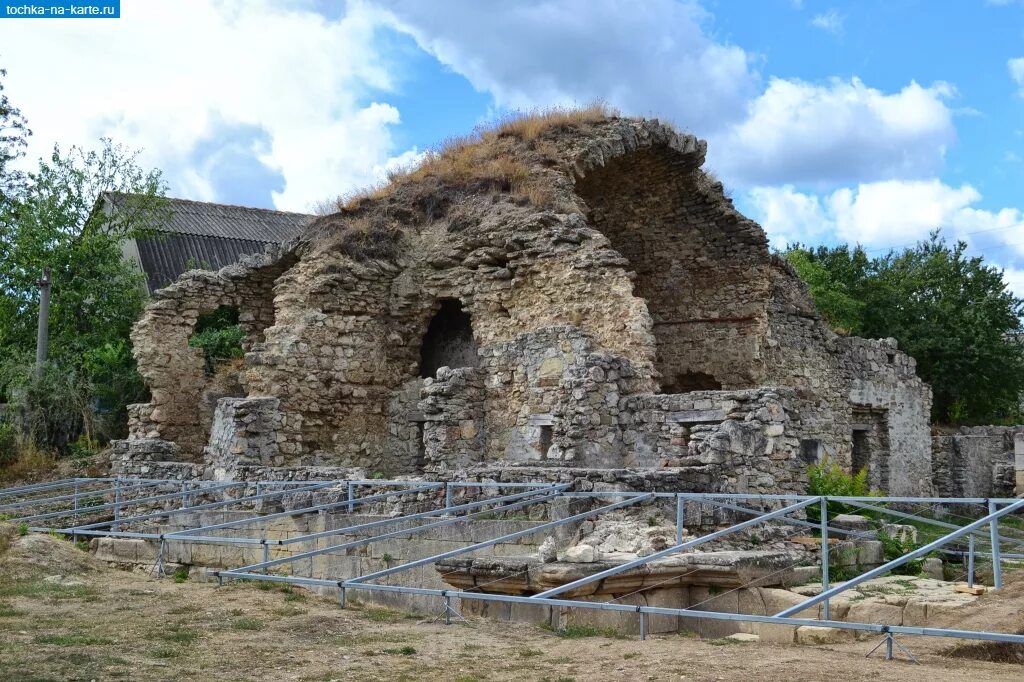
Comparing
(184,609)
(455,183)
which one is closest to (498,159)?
(455,183)

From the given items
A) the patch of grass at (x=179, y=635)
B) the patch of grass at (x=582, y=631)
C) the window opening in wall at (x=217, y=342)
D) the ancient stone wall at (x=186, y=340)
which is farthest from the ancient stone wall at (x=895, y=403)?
the patch of grass at (x=179, y=635)

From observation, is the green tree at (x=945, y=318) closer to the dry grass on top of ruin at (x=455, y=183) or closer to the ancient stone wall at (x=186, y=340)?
the dry grass on top of ruin at (x=455, y=183)

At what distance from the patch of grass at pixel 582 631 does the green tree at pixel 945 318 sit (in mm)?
19001

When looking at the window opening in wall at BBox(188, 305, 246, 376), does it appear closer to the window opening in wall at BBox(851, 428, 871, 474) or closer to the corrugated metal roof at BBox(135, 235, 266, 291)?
the corrugated metal roof at BBox(135, 235, 266, 291)

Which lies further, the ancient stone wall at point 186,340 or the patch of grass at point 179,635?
the ancient stone wall at point 186,340

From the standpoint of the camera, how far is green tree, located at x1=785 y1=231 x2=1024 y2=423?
1043 inches

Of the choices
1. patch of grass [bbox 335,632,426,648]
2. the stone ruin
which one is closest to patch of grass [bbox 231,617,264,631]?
patch of grass [bbox 335,632,426,648]

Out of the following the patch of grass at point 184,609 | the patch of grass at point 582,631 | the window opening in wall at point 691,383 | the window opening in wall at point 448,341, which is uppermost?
the window opening in wall at point 448,341

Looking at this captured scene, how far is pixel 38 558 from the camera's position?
31.8 feet

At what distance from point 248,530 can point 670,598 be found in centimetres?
560

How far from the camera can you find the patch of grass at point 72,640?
6406mm

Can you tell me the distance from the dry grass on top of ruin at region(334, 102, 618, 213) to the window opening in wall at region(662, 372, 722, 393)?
15.7ft

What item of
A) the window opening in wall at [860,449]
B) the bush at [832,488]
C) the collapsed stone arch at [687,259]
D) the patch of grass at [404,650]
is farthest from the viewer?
the window opening in wall at [860,449]

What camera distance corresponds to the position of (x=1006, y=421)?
1022 inches
